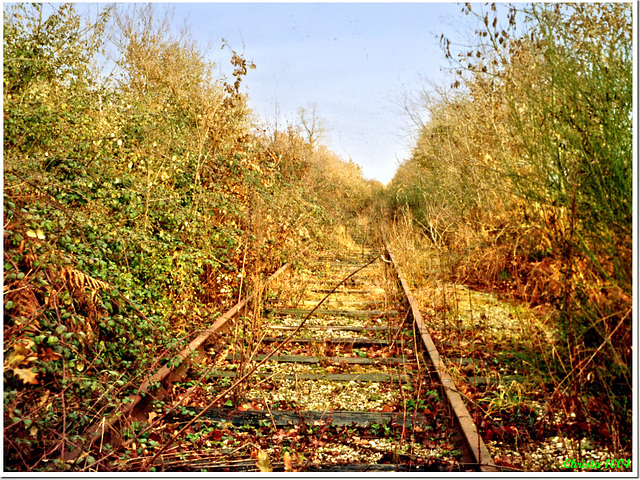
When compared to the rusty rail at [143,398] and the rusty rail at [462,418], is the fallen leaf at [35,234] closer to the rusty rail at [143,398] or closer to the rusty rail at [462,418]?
the rusty rail at [143,398]

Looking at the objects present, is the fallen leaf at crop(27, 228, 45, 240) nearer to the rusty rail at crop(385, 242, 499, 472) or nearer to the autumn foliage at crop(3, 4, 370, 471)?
the autumn foliage at crop(3, 4, 370, 471)

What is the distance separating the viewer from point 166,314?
217 inches

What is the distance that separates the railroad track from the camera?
3.11m

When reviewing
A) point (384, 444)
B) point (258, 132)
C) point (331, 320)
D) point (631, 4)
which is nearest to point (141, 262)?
point (331, 320)

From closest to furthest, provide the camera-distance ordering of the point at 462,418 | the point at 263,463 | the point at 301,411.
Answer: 1. the point at 263,463
2. the point at 462,418
3. the point at 301,411

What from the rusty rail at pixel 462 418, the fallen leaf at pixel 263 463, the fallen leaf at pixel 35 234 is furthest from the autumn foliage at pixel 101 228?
the rusty rail at pixel 462 418

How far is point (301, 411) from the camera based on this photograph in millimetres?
3926

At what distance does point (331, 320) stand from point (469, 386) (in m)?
2.84

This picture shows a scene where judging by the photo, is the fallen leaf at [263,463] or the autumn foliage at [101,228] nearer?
the fallen leaf at [263,463]

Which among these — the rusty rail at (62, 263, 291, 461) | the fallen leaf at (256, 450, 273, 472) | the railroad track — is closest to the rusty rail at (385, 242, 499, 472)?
the railroad track

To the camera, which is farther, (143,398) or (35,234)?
(143,398)

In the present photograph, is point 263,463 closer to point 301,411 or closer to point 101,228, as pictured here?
point 301,411

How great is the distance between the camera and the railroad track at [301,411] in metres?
3.11

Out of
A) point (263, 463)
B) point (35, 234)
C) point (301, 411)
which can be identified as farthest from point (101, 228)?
point (263, 463)
